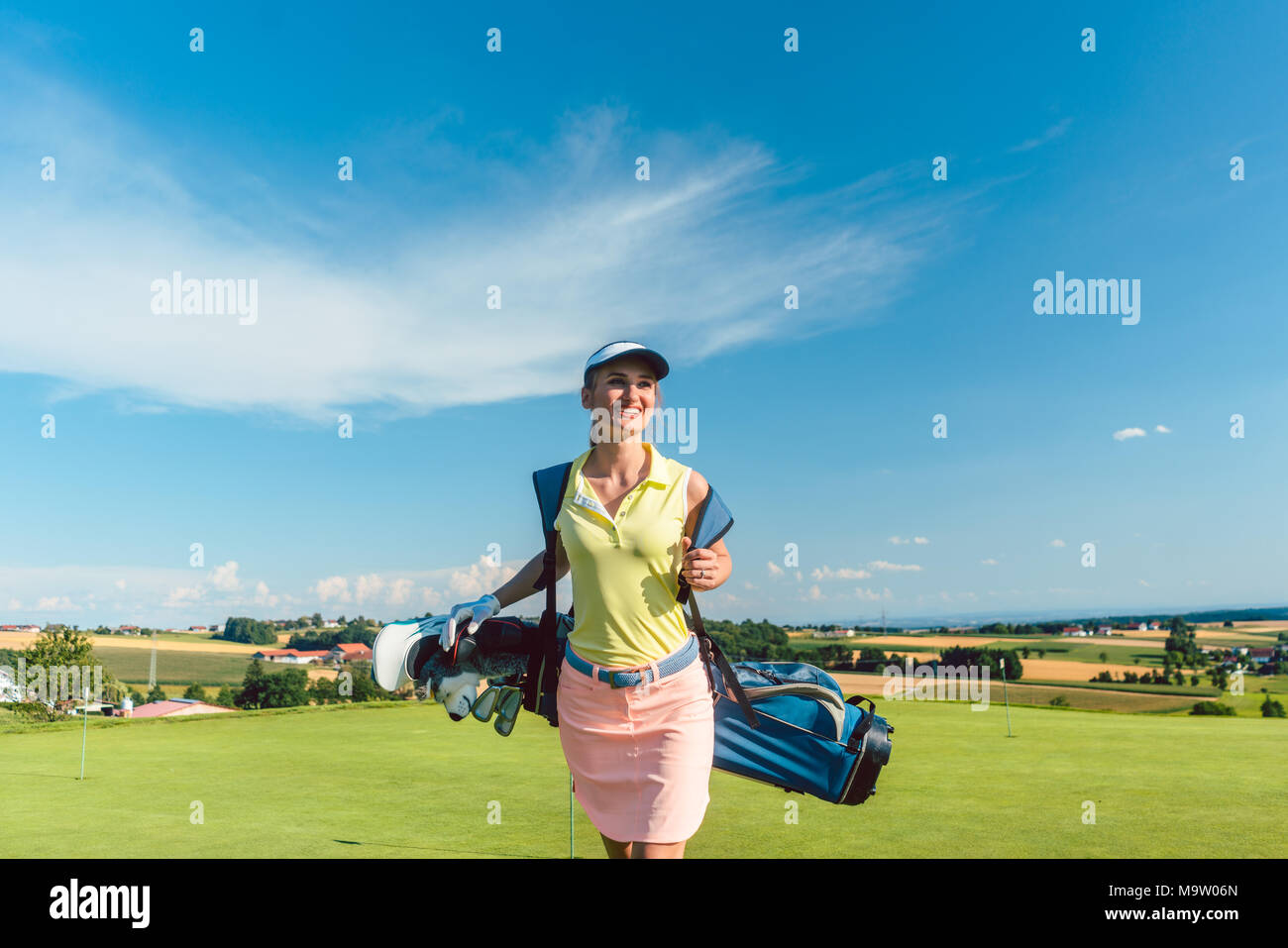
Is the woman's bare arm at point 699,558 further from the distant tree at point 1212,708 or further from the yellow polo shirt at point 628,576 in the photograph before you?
the distant tree at point 1212,708

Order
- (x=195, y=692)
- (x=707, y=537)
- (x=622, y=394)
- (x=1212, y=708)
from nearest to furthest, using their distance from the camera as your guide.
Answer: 1. (x=707, y=537)
2. (x=622, y=394)
3. (x=1212, y=708)
4. (x=195, y=692)

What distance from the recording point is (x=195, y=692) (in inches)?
801

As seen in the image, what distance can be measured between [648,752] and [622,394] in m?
1.07

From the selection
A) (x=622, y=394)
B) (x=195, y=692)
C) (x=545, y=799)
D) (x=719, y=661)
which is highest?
(x=622, y=394)

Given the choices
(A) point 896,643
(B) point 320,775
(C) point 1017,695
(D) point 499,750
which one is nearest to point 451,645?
(B) point 320,775

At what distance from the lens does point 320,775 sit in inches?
332

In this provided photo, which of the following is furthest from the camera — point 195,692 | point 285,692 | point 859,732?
point 195,692

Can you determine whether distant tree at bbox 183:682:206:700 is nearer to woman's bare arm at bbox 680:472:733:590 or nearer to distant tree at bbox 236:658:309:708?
distant tree at bbox 236:658:309:708

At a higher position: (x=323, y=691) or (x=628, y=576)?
(x=628, y=576)

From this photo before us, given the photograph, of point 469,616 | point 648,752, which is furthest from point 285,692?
point 648,752

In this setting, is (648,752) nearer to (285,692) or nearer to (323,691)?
(323,691)

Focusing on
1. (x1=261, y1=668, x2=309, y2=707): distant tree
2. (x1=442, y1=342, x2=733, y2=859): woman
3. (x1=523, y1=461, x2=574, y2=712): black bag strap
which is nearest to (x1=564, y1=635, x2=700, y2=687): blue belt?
(x1=442, y1=342, x2=733, y2=859): woman

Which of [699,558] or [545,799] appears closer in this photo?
[699,558]

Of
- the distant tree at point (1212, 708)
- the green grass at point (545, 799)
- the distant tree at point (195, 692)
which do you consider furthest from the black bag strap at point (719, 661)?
the distant tree at point (195, 692)
